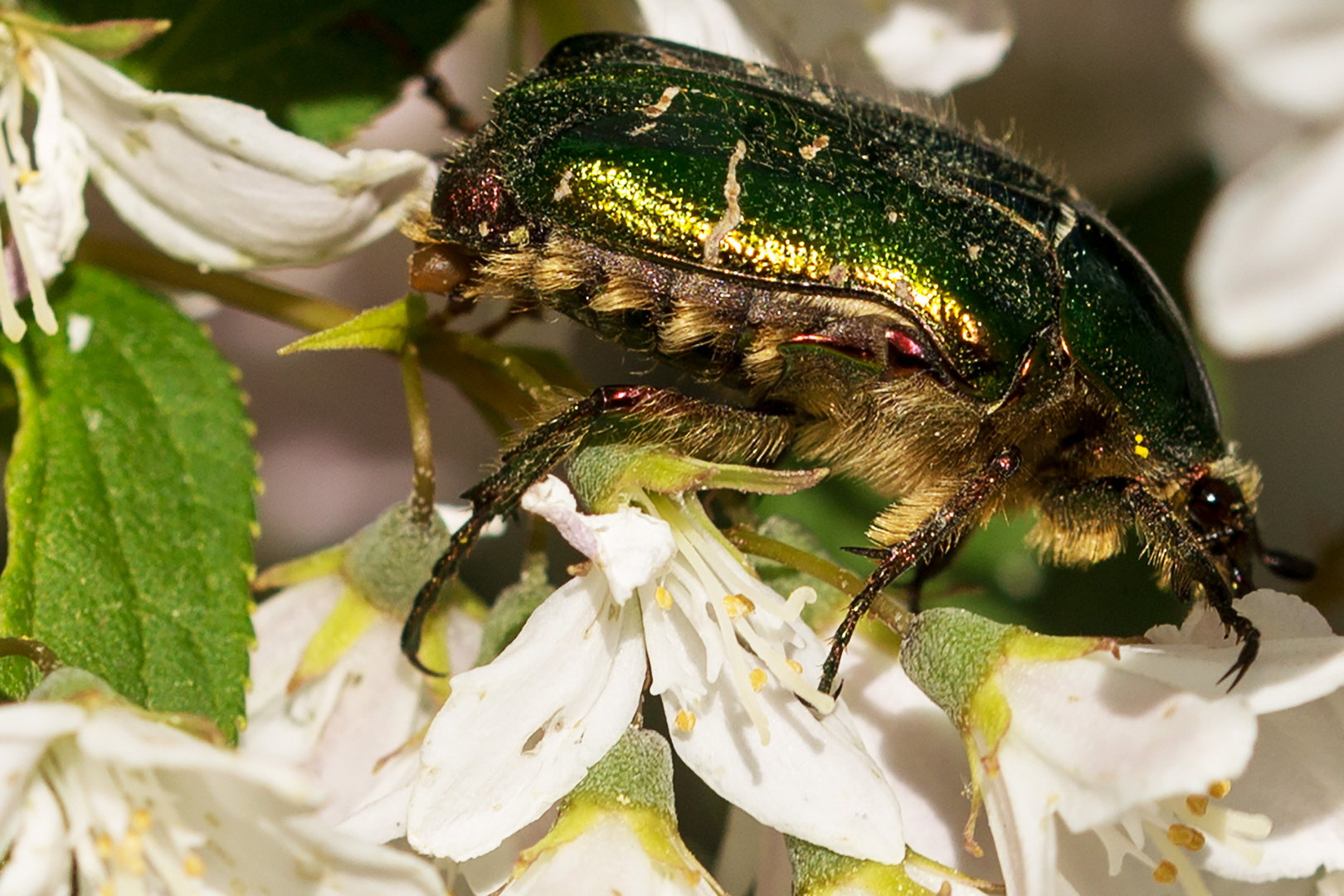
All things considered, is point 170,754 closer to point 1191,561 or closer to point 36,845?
point 36,845

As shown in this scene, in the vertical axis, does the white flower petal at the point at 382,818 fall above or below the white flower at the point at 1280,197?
below

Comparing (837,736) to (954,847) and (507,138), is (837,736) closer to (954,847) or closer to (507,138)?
(954,847)

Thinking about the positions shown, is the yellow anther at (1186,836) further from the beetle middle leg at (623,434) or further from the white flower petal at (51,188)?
the white flower petal at (51,188)

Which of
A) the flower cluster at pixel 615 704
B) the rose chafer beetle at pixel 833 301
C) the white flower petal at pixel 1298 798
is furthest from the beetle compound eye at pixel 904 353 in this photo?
the white flower petal at pixel 1298 798

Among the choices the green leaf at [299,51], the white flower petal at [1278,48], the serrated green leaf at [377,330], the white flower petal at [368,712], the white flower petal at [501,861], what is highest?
the white flower petal at [1278,48]

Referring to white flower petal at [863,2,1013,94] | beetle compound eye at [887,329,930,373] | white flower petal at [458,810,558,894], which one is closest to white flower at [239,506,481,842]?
white flower petal at [458,810,558,894]

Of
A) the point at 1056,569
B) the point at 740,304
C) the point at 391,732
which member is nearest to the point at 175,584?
the point at 391,732

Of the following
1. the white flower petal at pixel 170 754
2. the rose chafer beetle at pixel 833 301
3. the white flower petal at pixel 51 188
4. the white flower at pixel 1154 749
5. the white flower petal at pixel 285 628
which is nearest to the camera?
the white flower petal at pixel 170 754
